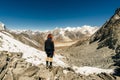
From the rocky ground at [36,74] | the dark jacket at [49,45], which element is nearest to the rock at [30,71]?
the rocky ground at [36,74]

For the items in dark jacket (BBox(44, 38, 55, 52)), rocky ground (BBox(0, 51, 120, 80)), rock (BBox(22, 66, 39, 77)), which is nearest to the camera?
rocky ground (BBox(0, 51, 120, 80))

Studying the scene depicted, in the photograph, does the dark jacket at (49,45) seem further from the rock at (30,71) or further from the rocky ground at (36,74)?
the rock at (30,71)

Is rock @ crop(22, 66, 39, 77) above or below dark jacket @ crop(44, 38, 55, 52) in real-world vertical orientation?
below

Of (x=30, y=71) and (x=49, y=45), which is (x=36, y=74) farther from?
(x=49, y=45)

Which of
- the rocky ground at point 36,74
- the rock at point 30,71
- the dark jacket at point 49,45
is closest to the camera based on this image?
the rocky ground at point 36,74

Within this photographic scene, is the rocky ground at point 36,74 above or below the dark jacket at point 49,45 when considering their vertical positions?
below

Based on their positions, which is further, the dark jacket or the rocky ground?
the dark jacket

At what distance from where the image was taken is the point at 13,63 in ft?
70.2

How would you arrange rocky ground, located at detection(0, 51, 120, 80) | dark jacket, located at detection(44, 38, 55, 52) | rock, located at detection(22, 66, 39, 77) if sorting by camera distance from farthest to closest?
1. dark jacket, located at detection(44, 38, 55, 52)
2. rock, located at detection(22, 66, 39, 77)
3. rocky ground, located at detection(0, 51, 120, 80)

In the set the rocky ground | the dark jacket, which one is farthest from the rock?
the dark jacket

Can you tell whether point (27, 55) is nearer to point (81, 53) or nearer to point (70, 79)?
point (70, 79)

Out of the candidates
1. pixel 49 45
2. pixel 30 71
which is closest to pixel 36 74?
pixel 30 71

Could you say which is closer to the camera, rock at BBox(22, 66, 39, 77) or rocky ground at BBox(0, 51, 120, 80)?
rocky ground at BBox(0, 51, 120, 80)

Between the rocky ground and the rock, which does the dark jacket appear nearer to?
the rocky ground
